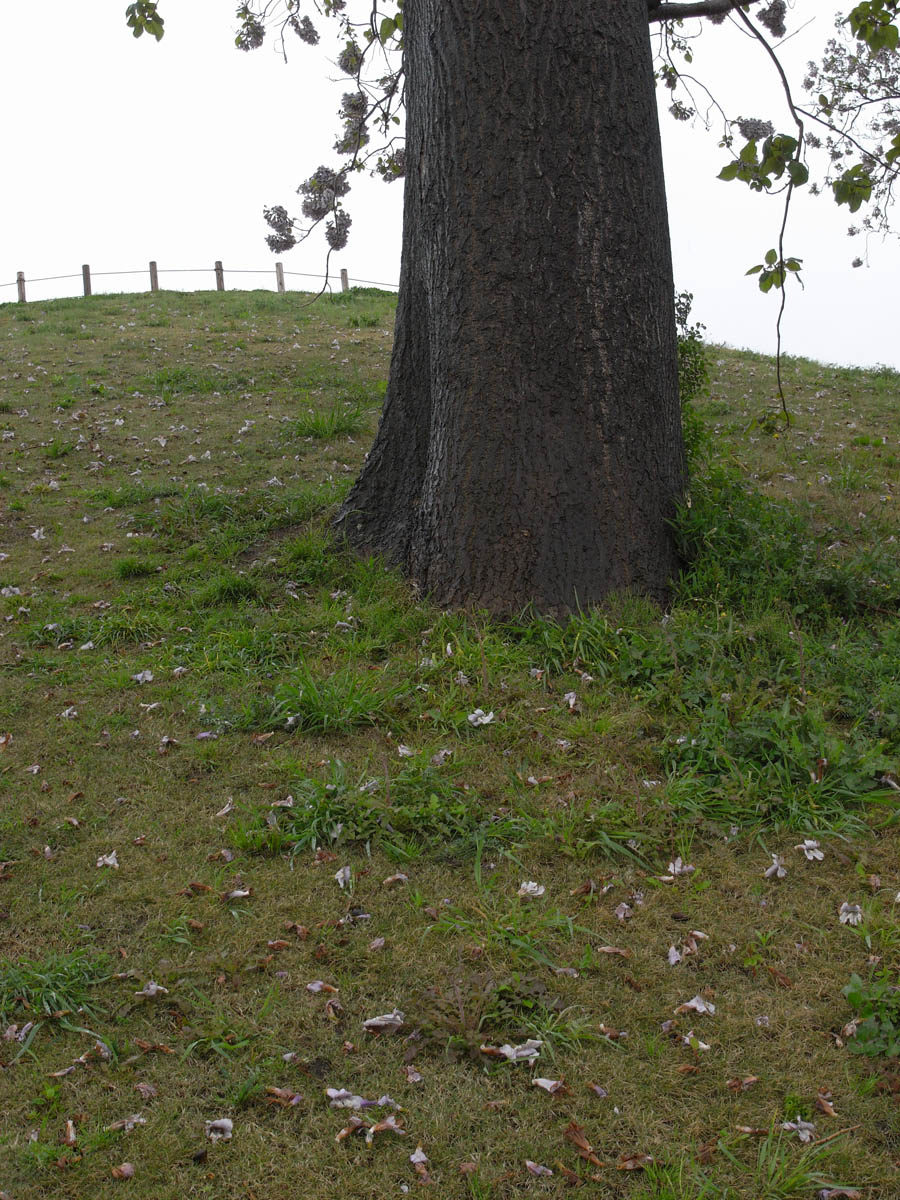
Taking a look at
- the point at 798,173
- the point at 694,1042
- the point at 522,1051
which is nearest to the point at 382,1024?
the point at 522,1051

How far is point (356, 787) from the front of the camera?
367cm

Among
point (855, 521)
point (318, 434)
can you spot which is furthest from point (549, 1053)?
point (318, 434)

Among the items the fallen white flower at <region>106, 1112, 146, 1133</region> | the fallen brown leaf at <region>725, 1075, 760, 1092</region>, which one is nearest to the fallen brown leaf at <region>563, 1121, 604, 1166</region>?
the fallen brown leaf at <region>725, 1075, 760, 1092</region>

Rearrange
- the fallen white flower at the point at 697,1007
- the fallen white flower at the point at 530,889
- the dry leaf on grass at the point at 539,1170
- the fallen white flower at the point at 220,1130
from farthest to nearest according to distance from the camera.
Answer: the fallen white flower at the point at 530,889 → the fallen white flower at the point at 697,1007 → the fallen white flower at the point at 220,1130 → the dry leaf on grass at the point at 539,1170

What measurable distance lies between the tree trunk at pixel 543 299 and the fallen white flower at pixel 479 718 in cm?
75

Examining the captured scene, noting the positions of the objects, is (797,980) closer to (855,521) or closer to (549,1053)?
(549,1053)

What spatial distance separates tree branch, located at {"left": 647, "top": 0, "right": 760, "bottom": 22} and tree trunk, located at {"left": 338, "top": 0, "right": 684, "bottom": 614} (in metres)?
0.28

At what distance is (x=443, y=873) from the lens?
131 inches

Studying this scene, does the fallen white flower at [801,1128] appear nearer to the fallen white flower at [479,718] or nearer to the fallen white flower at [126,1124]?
the fallen white flower at [126,1124]

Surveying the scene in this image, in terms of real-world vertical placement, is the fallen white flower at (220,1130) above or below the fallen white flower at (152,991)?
below

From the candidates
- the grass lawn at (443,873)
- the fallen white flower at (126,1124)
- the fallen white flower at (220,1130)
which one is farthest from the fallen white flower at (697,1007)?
the fallen white flower at (126,1124)

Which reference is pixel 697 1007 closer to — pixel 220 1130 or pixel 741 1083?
pixel 741 1083

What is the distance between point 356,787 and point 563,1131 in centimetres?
161

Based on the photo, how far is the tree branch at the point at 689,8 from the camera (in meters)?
5.07
